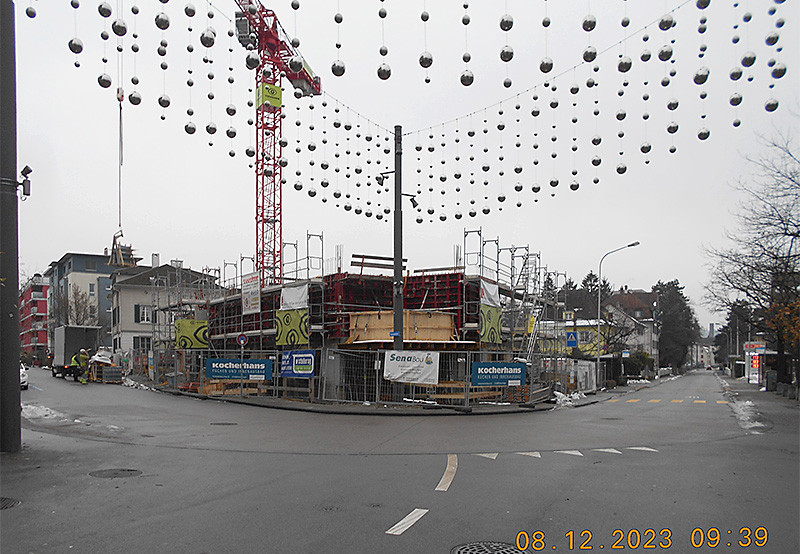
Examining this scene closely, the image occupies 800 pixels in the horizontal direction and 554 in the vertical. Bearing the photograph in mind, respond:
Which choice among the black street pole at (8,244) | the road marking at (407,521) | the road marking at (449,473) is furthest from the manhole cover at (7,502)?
the road marking at (449,473)

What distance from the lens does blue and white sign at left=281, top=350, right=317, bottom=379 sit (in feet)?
76.2

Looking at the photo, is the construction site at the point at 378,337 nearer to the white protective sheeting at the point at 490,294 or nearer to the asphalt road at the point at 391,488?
the white protective sheeting at the point at 490,294

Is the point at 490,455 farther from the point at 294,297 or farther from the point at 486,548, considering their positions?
the point at 294,297

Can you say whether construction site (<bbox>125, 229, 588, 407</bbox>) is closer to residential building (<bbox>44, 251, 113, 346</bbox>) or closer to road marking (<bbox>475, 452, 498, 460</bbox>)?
road marking (<bbox>475, 452, 498, 460</bbox>)

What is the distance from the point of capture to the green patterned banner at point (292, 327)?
84.6 feet

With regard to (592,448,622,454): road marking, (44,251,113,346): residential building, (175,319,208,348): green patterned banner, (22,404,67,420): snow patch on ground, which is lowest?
(22,404,67,420): snow patch on ground

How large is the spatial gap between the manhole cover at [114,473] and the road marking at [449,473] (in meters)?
4.19

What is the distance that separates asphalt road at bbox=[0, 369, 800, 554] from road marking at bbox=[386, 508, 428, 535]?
3 cm

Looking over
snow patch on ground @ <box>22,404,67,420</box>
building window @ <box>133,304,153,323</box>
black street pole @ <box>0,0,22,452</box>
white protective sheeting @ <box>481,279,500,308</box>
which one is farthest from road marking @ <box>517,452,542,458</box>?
building window @ <box>133,304,153,323</box>

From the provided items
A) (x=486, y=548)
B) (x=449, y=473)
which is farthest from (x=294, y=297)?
(x=486, y=548)

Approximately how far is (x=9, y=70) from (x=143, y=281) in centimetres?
5083

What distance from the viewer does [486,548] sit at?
562 centimetres

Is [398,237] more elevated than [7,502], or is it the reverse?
[398,237]

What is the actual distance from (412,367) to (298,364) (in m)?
4.77
